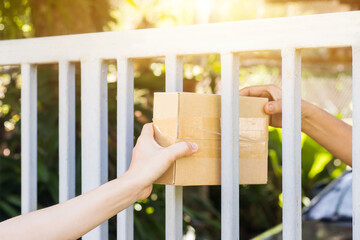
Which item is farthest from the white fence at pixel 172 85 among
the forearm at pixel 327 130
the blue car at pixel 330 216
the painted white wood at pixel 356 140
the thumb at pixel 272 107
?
the blue car at pixel 330 216

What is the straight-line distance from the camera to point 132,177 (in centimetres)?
105

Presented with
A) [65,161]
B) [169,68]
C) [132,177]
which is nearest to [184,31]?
[169,68]

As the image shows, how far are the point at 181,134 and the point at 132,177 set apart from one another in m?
0.13

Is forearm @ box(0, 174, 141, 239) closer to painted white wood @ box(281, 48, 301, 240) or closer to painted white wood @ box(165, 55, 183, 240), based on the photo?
painted white wood @ box(165, 55, 183, 240)

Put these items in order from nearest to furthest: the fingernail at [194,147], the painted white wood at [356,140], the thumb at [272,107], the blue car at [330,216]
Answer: the painted white wood at [356,140], the fingernail at [194,147], the thumb at [272,107], the blue car at [330,216]

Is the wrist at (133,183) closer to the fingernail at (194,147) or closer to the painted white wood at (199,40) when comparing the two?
the fingernail at (194,147)

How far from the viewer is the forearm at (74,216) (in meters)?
0.99

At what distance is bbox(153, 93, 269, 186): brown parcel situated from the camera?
1.08 meters

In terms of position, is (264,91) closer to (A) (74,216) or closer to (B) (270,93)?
(B) (270,93)

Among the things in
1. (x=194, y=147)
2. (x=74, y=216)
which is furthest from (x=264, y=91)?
(x=74, y=216)

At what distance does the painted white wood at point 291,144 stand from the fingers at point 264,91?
0.22 m

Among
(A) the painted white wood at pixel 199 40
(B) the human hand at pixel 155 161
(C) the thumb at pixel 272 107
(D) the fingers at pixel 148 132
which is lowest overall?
(B) the human hand at pixel 155 161

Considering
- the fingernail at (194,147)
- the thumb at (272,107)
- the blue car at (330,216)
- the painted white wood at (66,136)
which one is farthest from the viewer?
Answer: the blue car at (330,216)

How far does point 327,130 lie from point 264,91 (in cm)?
24
